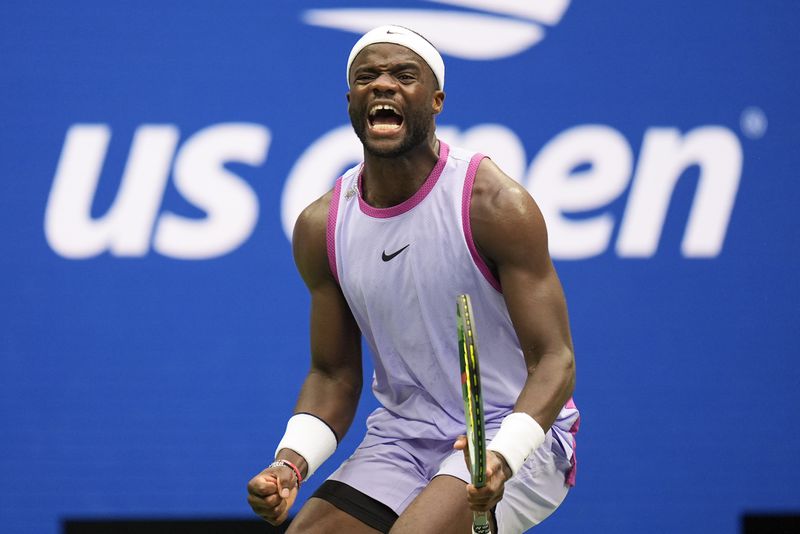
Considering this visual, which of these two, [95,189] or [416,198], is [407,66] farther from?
[95,189]

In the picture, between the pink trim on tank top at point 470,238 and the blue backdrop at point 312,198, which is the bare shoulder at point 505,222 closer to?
A: the pink trim on tank top at point 470,238

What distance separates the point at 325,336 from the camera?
12.4 feet

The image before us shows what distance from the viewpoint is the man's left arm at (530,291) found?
3.32 meters

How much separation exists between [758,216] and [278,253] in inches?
78.8

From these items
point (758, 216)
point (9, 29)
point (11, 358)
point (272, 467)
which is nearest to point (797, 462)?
point (758, 216)

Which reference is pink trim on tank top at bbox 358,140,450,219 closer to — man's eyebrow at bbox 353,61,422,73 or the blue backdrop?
man's eyebrow at bbox 353,61,422,73

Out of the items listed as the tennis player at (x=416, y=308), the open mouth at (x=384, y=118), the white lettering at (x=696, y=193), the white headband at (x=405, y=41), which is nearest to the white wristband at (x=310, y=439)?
the tennis player at (x=416, y=308)

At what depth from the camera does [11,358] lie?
5543 millimetres

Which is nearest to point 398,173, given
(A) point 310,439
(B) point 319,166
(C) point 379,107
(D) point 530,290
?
(C) point 379,107

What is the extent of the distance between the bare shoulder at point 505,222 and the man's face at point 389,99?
0.80 feet

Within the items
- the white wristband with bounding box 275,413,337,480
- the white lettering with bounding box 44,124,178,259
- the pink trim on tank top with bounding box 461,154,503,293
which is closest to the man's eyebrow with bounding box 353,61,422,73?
the pink trim on tank top with bounding box 461,154,503,293

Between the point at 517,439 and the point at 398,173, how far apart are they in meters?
0.84

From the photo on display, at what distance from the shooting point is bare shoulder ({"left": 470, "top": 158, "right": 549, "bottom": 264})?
3.39 m

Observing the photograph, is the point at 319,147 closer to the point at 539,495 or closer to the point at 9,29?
the point at 9,29
